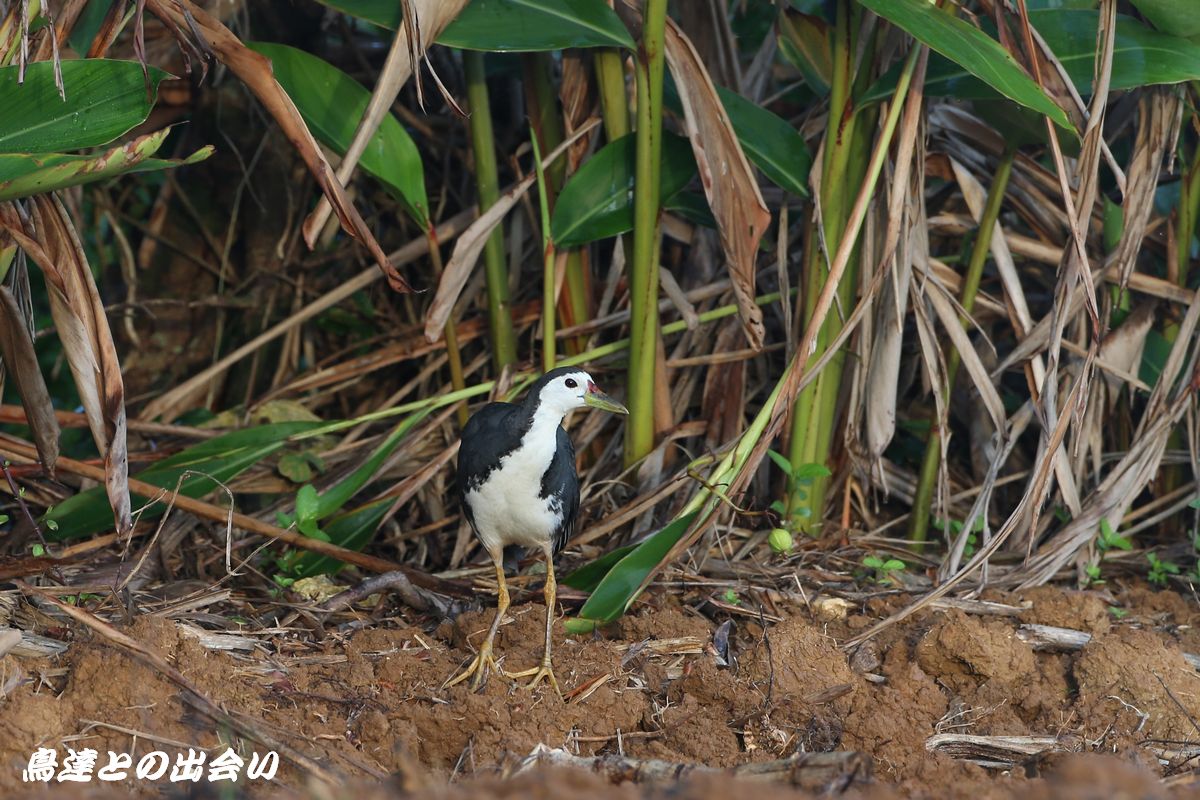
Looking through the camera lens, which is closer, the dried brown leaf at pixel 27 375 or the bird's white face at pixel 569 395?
the dried brown leaf at pixel 27 375

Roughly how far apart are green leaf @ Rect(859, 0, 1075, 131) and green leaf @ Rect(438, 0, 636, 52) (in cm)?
70

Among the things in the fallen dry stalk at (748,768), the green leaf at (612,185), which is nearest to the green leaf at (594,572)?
the fallen dry stalk at (748,768)

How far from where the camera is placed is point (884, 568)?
3.40 meters

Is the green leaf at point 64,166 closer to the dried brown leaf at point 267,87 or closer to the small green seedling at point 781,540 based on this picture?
the dried brown leaf at point 267,87

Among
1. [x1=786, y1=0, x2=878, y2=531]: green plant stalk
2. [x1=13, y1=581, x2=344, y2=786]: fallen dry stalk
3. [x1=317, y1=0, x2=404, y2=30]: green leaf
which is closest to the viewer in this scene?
[x1=13, y1=581, x2=344, y2=786]: fallen dry stalk

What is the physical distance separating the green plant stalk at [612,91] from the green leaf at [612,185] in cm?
10

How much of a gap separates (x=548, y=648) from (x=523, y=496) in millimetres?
423

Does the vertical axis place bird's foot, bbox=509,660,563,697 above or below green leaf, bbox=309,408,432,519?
below

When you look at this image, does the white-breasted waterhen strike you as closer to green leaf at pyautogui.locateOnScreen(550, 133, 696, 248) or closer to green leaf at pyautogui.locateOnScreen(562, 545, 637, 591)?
green leaf at pyautogui.locateOnScreen(562, 545, 637, 591)

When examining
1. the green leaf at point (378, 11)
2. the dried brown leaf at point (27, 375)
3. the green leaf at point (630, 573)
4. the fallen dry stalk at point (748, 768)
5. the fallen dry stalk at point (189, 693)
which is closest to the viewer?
the fallen dry stalk at point (748, 768)

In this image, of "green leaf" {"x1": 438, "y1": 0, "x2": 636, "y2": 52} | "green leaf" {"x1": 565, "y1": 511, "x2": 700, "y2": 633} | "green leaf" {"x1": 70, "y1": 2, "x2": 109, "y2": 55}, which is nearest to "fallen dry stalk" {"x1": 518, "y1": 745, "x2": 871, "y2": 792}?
"green leaf" {"x1": 565, "y1": 511, "x2": 700, "y2": 633}

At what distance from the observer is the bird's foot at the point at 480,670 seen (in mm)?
2851

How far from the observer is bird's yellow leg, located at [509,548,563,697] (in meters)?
2.86

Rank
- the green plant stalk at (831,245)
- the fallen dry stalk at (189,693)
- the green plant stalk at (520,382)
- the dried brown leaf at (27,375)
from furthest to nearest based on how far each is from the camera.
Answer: the green plant stalk at (520,382), the green plant stalk at (831,245), the dried brown leaf at (27,375), the fallen dry stalk at (189,693)
